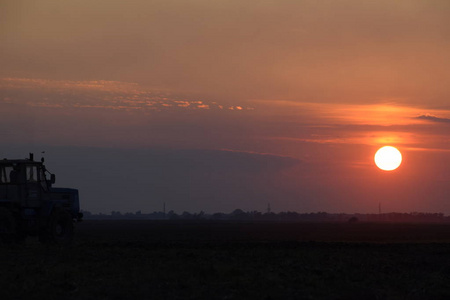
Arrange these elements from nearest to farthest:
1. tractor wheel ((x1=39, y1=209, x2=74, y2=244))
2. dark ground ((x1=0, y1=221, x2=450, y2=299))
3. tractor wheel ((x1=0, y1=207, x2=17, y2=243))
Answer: dark ground ((x1=0, y1=221, x2=450, y2=299)), tractor wheel ((x1=0, y1=207, x2=17, y2=243)), tractor wheel ((x1=39, y1=209, x2=74, y2=244))

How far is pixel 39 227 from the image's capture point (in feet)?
105

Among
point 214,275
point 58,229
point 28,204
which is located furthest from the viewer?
point 58,229

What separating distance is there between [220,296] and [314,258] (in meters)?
9.08

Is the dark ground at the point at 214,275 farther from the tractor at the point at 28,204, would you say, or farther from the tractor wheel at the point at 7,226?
the tractor at the point at 28,204

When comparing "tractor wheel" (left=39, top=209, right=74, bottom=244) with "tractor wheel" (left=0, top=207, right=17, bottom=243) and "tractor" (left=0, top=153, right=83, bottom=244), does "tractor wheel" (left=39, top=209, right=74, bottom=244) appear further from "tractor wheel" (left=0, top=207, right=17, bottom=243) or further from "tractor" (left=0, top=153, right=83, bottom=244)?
"tractor wheel" (left=0, top=207, right=17, bottom=243)

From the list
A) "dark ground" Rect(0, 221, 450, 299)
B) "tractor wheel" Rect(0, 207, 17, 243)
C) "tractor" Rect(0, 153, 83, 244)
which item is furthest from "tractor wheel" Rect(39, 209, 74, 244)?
"dark ground" Rect(0, 221, 450, 299)

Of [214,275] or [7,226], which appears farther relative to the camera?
[7,226]

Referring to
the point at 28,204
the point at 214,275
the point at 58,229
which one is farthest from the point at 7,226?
the point at 214,275

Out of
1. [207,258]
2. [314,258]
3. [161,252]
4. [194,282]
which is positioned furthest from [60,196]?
[194,282]

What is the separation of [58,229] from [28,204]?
2.67 m

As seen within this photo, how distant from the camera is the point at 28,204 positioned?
31.7 m

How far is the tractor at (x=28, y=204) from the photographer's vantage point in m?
30.8

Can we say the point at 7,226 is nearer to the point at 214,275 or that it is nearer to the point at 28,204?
the point at 28,204

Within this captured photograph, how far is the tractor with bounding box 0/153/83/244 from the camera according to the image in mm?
30812
